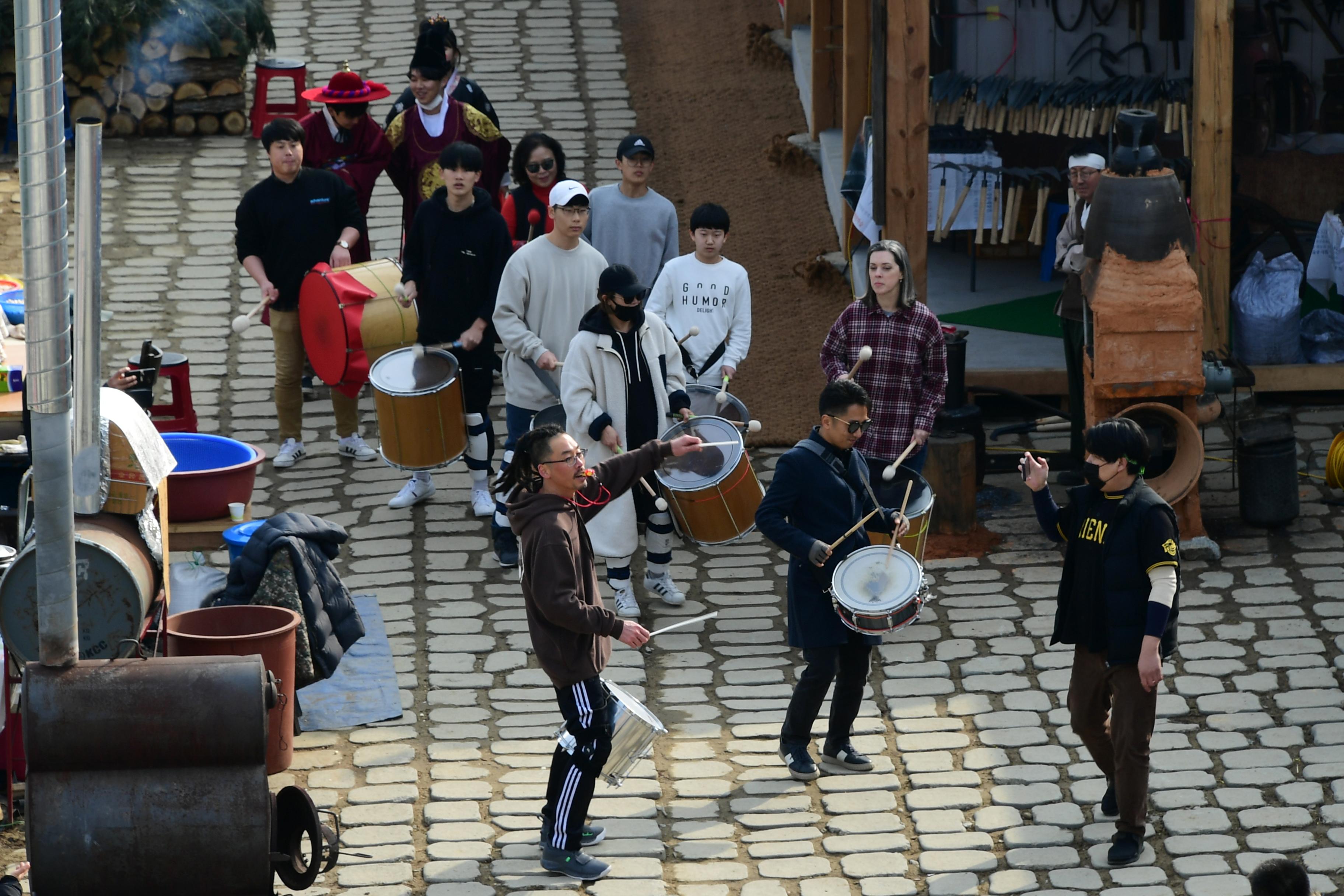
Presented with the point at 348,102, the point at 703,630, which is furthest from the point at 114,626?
the point at 348,102

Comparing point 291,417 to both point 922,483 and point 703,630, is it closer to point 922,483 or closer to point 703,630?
point 703,630

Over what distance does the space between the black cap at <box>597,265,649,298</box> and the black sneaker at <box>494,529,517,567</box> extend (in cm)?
160

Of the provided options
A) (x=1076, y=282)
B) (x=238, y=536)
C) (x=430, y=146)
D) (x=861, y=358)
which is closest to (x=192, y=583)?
(x=238, y=536)

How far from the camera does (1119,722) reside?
6.02 m

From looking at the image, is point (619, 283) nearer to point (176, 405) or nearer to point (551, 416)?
point (551, 416)

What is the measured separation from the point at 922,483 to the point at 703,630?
1320 mm

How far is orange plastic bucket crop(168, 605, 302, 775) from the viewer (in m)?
6.47

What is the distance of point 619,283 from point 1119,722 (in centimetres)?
284

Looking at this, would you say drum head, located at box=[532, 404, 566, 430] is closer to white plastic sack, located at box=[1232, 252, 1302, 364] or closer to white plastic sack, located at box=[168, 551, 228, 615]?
white plastic sack, located at box=[168, 551, 228, 615]

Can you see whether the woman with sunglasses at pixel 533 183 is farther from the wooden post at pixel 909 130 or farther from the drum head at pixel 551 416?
the wooden post at pixel 909 130

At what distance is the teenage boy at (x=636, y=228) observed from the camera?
8914 mm

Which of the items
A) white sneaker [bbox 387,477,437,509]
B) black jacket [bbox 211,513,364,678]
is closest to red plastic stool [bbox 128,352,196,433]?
white sneaker [bbox 387,477,437,509]

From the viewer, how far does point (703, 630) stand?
8133 mm

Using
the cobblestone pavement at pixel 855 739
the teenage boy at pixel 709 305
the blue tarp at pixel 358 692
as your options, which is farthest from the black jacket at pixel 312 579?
the teenage boy at pixel 709 305
